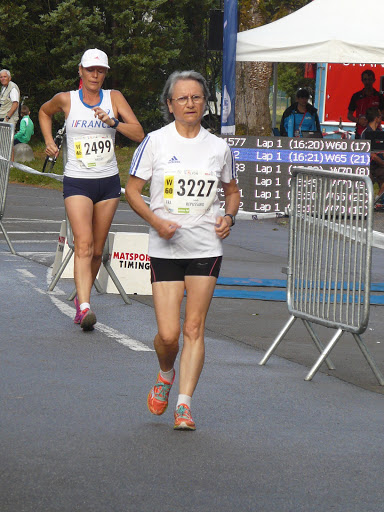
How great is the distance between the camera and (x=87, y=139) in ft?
28.4

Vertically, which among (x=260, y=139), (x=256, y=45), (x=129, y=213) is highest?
(x=256, y=45)

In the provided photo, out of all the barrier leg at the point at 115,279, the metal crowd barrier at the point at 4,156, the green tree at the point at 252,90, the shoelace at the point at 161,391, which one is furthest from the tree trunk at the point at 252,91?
the shoelace at the point at 161,391

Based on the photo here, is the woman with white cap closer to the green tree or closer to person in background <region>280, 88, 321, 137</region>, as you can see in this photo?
person in background <region>280, 88, 321, 137</region>

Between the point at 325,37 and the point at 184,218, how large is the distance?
11737 mm

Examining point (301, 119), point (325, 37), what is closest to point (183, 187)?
point (325, 37)

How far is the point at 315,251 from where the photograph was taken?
24.6ft

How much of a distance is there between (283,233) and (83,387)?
31.6 ft

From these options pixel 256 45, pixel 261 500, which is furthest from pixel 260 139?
pixel 261 500

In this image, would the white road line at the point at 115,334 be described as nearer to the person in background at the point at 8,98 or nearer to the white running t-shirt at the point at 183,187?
the white running t-shirt at the point at 183,187

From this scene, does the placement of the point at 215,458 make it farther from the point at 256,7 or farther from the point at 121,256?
the point at 256,7

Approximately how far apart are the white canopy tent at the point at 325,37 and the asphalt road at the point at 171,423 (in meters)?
7.85

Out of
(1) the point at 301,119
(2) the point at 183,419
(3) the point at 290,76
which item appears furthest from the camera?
(3) the point at 290,76

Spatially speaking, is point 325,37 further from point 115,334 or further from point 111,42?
point 111,42

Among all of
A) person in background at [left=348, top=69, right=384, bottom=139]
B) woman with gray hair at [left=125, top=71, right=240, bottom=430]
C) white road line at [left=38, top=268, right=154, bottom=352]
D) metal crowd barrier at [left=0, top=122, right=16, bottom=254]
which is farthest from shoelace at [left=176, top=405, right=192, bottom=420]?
person in background at [left=348, top=69, right=384, bottom=139]
